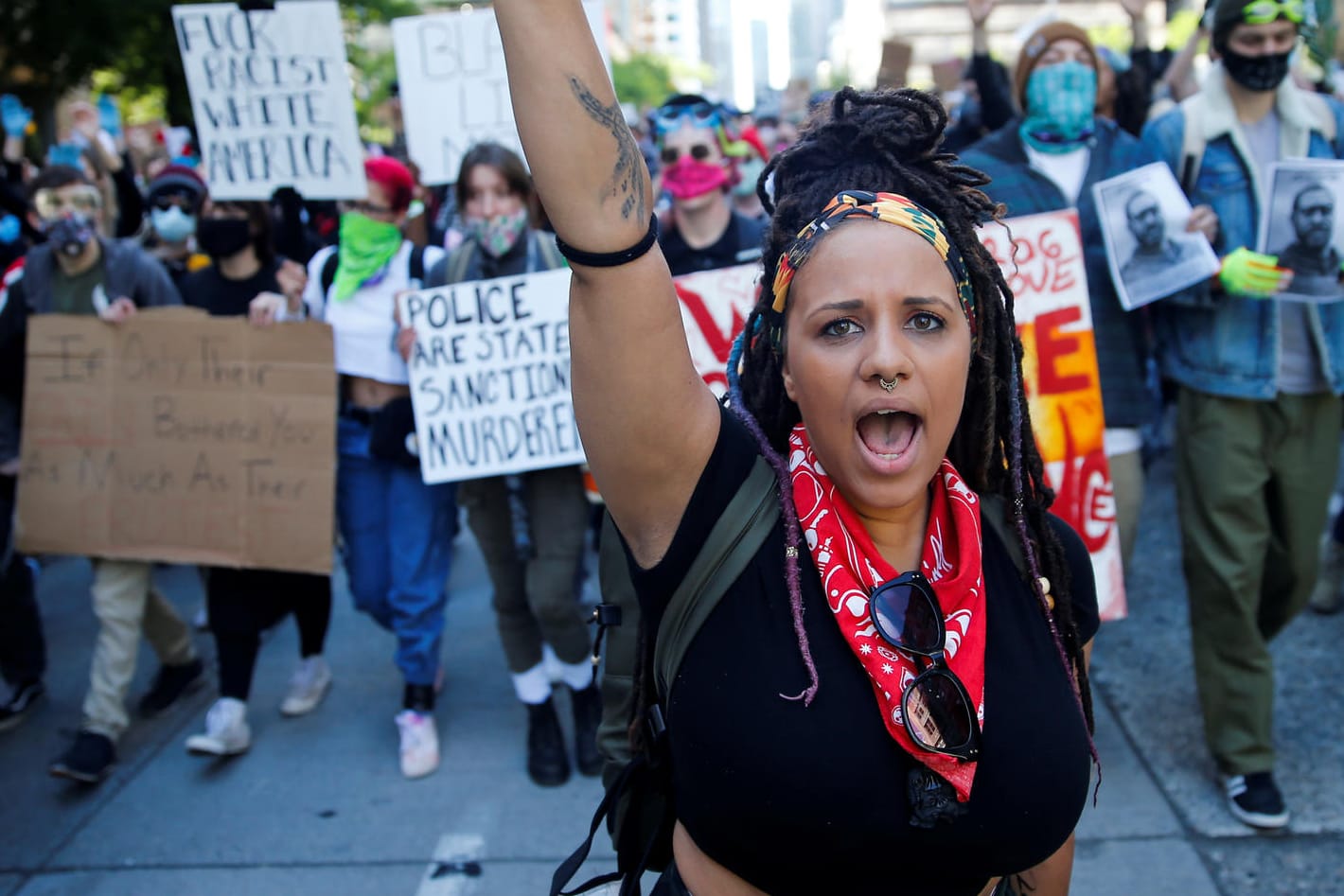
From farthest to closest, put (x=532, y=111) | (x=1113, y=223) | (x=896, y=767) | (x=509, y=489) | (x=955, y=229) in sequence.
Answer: (x=509, y=489)
(x=1113, y=223)
(x=955, y=229)
(x=896, y=767)
(x=532, y=111)

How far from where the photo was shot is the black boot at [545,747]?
387cm

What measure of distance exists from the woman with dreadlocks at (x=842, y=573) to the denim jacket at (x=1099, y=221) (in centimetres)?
210

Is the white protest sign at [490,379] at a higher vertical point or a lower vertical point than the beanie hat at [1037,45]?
lower

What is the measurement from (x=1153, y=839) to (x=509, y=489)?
88.1 inches

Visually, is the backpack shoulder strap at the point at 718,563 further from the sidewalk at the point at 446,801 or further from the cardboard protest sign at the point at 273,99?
the cardboard protest sign at the point at 273,99

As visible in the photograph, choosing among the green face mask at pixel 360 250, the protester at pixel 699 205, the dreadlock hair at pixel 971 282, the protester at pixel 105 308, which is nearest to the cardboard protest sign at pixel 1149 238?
the protester at pixel 699 205

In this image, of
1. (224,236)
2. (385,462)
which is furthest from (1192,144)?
(224,236)

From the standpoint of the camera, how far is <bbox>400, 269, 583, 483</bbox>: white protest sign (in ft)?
12.6

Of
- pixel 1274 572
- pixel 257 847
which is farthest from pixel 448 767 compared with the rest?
pixel 1274 572

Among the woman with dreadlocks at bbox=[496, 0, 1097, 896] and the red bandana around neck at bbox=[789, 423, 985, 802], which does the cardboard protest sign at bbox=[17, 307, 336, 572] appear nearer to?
the woman with dreadlocks at bbox=[496, 0, 1097, 896]

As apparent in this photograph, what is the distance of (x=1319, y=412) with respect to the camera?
11.3ft

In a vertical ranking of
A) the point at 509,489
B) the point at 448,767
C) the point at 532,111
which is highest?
the point at 532,111

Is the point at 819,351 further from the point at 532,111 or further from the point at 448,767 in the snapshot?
the point at 448,767

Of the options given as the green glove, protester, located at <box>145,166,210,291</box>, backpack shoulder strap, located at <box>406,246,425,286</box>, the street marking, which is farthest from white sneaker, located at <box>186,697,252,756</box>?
the green glove
